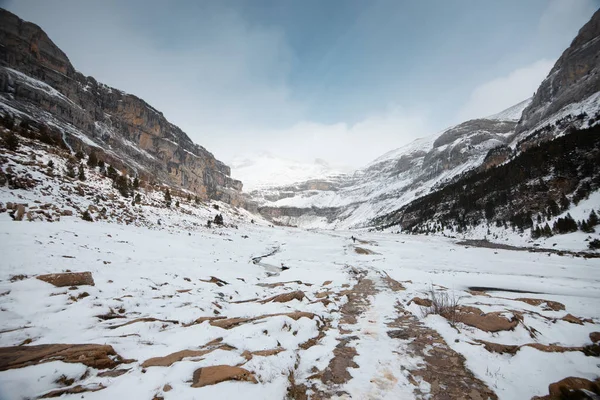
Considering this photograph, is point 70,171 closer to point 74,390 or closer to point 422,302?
point 74,390

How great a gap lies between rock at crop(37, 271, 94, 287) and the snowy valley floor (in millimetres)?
197

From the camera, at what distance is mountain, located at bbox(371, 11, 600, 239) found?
3688 cm

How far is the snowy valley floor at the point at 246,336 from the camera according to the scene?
388cm

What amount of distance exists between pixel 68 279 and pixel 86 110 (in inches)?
3979

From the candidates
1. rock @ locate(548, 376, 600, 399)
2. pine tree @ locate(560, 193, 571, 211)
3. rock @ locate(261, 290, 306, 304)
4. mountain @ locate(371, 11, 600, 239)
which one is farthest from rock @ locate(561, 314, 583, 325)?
pine tree @ locate(560, 193, 571, 211)

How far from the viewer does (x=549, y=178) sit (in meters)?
44.0

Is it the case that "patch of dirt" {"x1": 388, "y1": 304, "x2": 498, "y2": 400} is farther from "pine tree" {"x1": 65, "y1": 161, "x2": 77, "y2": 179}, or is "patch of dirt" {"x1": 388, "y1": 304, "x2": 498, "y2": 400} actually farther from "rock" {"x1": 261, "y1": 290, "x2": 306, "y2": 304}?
"pine tree" {"x1": 65, "y1": 161, "x2": 77, "y2": 179}

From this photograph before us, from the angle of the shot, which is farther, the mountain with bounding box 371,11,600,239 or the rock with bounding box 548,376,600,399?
the mountain with bounding box 371,11,600,239

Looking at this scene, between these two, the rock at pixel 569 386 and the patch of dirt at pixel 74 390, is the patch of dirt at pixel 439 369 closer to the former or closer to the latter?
the rock at pixel 569 386

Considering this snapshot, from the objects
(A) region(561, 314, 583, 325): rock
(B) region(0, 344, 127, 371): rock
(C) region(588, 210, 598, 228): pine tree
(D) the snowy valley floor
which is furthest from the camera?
(C) region(588, 210, 598, 228): pine tree

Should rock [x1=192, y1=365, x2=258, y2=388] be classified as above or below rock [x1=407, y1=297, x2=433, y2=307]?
above

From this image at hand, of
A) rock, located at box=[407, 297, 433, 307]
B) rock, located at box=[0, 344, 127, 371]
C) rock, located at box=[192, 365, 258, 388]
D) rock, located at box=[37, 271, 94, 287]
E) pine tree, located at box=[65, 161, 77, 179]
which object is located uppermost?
pine tree, located at box=[65, 161, 77, 179]

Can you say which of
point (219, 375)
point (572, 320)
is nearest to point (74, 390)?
point (219, 375)

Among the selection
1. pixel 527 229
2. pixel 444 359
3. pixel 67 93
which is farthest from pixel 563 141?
pixel 67 93
